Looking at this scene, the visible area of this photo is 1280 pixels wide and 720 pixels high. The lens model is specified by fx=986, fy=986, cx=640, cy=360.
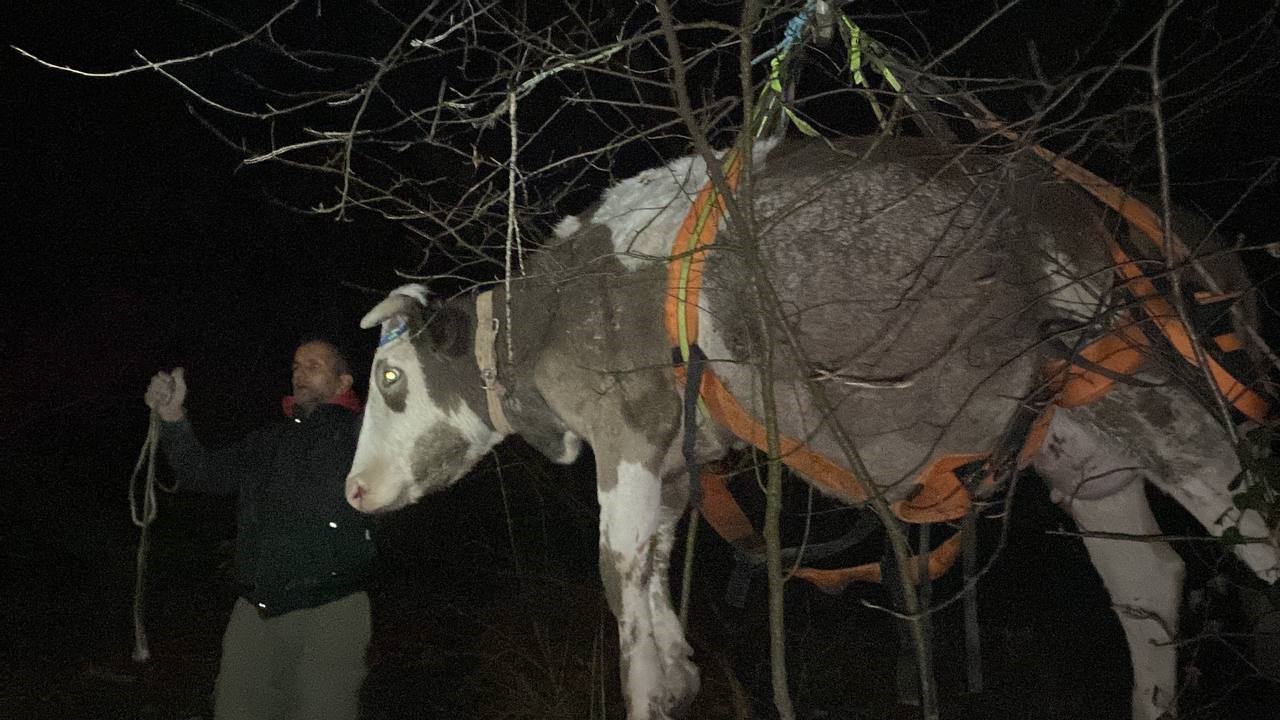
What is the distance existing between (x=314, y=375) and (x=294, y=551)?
732 mm

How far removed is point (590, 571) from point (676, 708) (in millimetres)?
4874

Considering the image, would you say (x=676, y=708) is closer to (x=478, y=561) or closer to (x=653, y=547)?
(x=653, y=547)

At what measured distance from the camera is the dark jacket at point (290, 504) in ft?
Result: 12.6

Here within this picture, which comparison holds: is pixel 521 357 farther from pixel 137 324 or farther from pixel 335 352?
pixel 137 324

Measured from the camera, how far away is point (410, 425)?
175 inches

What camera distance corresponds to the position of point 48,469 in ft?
30.7

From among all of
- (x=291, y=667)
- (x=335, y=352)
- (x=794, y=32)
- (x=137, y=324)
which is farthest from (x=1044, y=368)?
(x=137, y=324)

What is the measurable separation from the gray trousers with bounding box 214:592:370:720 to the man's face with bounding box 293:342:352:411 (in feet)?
2.79

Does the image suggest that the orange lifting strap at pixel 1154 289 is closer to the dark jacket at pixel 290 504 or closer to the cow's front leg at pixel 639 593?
the cow's front leg at pixel 639 593

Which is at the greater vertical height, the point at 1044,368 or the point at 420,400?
the point at 420,400

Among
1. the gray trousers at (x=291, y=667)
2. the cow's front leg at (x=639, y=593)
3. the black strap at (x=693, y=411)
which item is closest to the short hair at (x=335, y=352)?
the gray trousers at (x=291, y=667)

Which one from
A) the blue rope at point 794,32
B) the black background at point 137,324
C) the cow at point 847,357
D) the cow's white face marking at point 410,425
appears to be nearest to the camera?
the blue rope at point 794,32

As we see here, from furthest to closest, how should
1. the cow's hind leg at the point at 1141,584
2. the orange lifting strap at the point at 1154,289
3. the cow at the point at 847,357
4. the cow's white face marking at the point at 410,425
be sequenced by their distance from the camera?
the cow's white face marking at the point at 410,425 < the cow's hind leg at the point at 1141,584 < the cow at the point at 847,357 < the orange lifting strap at the point at 1154,289

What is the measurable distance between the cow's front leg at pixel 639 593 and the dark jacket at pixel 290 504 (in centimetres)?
110
